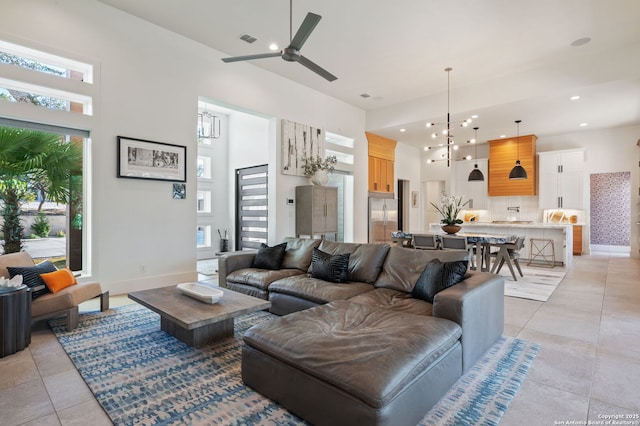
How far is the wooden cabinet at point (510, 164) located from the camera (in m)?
9.48

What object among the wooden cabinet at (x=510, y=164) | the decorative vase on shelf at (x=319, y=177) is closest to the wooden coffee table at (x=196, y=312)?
the decorative vase on shelf at (x=319, y=177)

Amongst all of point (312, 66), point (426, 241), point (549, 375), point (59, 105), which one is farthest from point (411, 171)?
point (59, 105)

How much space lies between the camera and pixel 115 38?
4566 millimetres

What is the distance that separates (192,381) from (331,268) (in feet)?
5.97

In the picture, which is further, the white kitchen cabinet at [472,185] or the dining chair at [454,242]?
the white kitchen cabinet at [472,185]

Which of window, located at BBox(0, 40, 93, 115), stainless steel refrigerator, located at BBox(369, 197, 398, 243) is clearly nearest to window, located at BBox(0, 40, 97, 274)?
window, located at BBox(0, 40, 93, 115)

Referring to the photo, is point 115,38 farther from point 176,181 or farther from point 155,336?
point 155,336

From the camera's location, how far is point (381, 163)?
954 centimetres

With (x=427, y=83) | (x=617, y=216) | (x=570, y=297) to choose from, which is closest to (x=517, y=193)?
(x=617, y=216)

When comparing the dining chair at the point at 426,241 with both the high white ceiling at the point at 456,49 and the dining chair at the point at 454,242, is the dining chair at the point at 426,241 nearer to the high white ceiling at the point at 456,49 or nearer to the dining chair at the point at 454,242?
the dining chair at the point at 454,242

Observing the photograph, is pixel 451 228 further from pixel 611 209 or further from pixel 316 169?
pixel 611 209

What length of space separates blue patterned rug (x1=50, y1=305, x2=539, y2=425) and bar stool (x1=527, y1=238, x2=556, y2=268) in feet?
17.3

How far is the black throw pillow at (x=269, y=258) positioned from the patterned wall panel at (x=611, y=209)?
33.0 ft

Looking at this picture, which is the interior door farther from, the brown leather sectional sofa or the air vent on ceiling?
the brown leather sectional sofa
